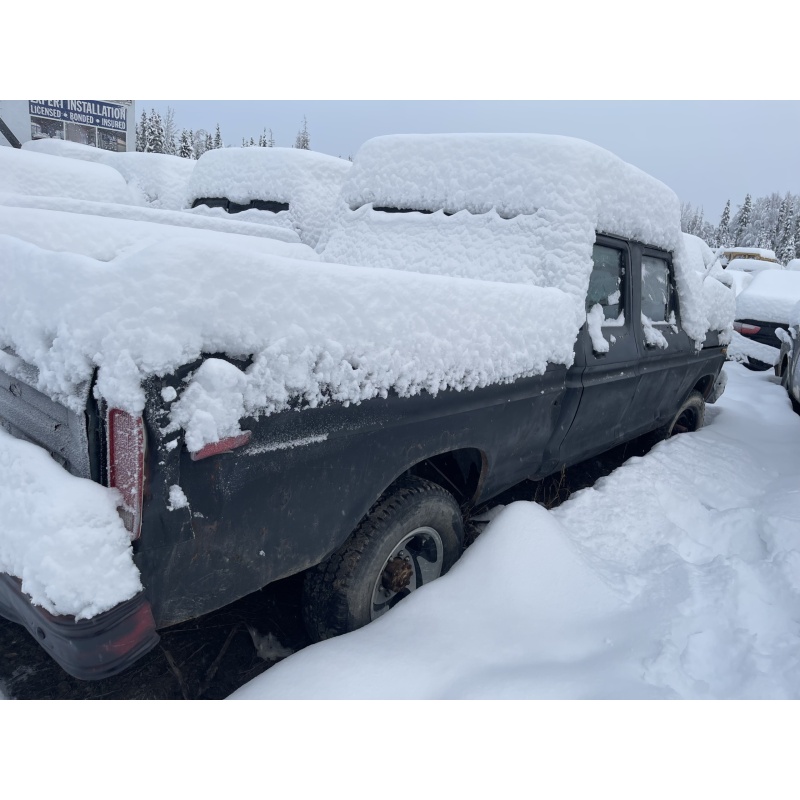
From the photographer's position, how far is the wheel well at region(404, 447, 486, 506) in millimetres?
2496

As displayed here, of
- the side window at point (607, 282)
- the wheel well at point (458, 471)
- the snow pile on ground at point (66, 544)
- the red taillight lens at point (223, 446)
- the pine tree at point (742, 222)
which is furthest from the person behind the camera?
the pine tree at point (742, 222)

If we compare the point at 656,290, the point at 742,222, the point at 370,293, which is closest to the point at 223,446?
the point at 370,293

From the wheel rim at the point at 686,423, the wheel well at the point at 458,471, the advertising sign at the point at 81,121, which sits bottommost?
the wheel rim at the point at 686,423

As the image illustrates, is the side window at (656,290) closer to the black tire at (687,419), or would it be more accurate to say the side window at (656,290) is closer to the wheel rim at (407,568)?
the black tire at (687,419)

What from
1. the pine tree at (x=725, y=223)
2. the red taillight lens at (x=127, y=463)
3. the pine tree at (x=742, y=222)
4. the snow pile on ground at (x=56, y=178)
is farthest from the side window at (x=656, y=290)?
the pine tree at (x=725, y=223)

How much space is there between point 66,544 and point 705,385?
5251mm

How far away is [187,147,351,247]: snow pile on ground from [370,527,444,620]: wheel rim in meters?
4.44

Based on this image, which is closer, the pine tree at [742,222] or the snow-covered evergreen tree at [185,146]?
the snow-covered evergreen tree at [185,146]

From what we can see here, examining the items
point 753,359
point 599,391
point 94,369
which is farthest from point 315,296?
point 753,359

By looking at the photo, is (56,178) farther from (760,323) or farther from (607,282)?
(760,323)

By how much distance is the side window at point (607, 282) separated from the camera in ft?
10.1

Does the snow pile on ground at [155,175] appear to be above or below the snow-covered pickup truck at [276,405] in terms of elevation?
above

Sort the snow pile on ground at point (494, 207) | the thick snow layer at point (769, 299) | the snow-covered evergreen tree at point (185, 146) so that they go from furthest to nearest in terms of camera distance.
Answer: the snow-covered evergreen tree at point (185, 146) < the thick snow layer at point (769, 299) < the snow pile on ground at point (494, 207)

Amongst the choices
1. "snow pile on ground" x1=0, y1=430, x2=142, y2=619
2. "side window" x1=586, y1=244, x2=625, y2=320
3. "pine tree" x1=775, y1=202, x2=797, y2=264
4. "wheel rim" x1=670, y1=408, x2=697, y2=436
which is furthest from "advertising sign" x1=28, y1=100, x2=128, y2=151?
"pine tree" x1=775, y1=202, x2=797, y2=264
